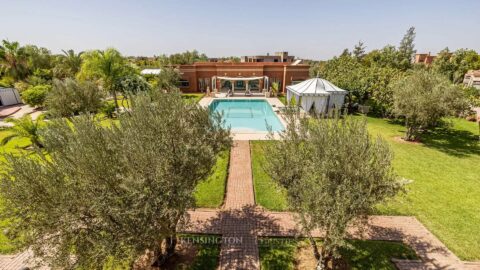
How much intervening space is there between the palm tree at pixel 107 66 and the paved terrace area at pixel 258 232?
79.8 ft

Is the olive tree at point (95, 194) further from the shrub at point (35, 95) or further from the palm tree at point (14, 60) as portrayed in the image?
the palm tree at point (14, 60)

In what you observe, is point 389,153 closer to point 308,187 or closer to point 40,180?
point 308,187

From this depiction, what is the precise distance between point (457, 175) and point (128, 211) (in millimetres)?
18683

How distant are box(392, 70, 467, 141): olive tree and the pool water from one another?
10918 mm

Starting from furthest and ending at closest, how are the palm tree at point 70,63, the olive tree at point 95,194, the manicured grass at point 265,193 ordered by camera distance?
1. the palm tree at point 70,63
2. the manicured grass at point 265,193
3. the olive tree at point 95,194

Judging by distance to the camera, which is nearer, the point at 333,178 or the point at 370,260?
the point at 333,178

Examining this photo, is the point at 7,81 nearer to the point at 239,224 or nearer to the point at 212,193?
the point at 212,193

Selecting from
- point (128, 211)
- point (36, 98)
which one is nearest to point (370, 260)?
point (128, 211)

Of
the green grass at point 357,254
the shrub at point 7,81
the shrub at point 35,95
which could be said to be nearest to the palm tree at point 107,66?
the shrub at point 35,95

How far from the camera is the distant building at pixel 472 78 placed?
44.1 metres

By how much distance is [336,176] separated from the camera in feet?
19.4

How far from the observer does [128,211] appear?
5059 millimetres

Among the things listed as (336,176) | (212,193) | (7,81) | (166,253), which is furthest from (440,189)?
(7,81)

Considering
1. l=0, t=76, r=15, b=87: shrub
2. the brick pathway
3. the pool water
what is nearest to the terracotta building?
the pool water
